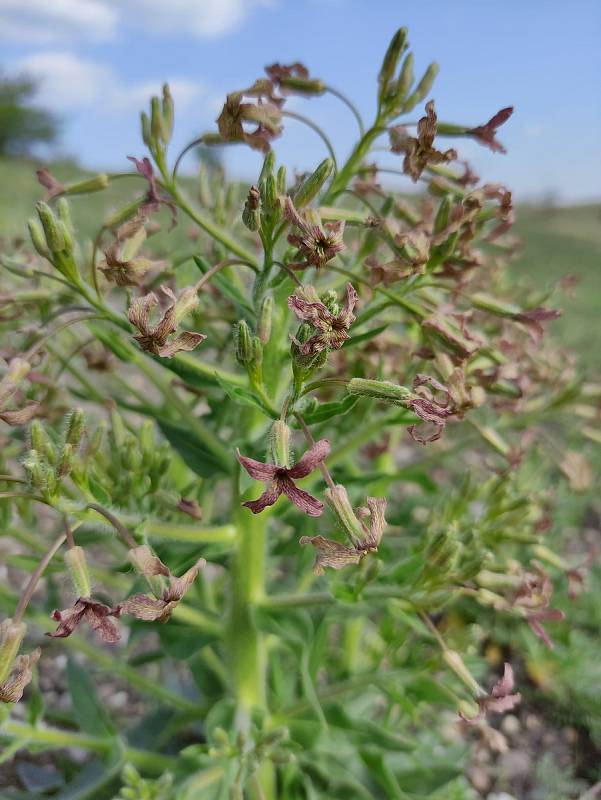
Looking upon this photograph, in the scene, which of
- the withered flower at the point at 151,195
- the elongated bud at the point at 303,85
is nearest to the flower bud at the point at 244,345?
the withered flower at the point at 151,195

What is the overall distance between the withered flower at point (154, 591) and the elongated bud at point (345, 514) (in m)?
0.25

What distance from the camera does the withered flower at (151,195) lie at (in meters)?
1.50

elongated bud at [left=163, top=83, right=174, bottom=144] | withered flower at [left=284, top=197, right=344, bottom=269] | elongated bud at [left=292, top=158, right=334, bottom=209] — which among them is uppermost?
elongated bud at [left=163, top=83, right=174, bottom=144]

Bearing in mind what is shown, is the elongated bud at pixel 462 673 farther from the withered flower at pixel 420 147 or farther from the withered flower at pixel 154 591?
the withered flower at pixel 420 147

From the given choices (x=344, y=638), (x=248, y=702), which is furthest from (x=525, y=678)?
(x=248, y=702)

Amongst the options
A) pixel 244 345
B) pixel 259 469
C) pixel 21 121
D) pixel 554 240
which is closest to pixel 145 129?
pixel 244 345

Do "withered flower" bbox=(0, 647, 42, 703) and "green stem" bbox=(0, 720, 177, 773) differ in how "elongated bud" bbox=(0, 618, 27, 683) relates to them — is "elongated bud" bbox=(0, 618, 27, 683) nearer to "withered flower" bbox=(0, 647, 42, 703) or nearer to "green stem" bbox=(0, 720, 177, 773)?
"withered flower" bbox=(0, 647, 42, 703)

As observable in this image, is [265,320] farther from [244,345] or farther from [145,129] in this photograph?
[145,129]

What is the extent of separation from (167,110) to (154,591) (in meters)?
0.97

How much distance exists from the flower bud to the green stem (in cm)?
123

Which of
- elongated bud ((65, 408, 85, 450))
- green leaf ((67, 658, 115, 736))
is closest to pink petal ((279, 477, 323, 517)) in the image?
elongated bud ((65, 408, 85, 450))

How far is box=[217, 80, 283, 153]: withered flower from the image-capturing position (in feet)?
4.75

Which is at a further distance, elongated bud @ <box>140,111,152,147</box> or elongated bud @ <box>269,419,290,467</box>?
elongated bud @ <box>140,111,152,147</box>

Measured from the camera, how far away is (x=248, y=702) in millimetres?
2027
